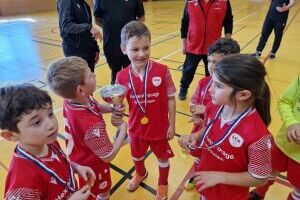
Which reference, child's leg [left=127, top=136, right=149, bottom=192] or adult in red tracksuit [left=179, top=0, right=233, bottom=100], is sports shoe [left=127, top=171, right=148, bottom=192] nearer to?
child's leg [left=127, top=136, right=149, bottom=192]

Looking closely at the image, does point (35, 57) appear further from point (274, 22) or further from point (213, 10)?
point (274, 22)

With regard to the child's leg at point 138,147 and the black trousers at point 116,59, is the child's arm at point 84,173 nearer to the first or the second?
the child's leg at point 138,147

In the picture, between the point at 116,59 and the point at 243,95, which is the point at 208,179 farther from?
the point at 116,59

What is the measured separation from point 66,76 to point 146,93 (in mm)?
632

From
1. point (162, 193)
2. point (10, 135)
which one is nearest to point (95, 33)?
point (162, 193)

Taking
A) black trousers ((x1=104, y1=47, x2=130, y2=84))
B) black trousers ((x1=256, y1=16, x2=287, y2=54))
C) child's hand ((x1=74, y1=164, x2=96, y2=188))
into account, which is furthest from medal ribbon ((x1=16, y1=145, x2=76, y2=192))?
black trousers ((x1=256, y1=16, x2=287, y2=54))

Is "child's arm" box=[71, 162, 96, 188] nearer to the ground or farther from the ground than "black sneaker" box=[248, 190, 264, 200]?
farther from the ground

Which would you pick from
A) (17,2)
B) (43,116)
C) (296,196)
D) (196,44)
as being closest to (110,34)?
(196,44)

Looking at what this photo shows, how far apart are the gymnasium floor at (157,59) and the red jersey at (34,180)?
440mm

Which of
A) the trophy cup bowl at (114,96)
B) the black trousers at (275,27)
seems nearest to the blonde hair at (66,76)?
the trophy cup bowl at (114,96)

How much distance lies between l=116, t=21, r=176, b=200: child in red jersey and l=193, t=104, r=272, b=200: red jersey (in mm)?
513

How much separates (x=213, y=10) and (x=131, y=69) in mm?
1909

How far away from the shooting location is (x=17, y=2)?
14.7 m

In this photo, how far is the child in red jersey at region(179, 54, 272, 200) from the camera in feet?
3.83
